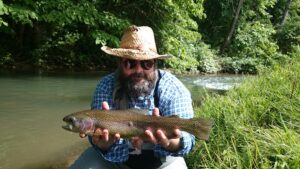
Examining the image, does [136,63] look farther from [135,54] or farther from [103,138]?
[103,138]

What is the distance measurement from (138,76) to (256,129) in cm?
162

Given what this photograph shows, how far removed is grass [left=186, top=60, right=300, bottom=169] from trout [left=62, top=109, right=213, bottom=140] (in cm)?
78

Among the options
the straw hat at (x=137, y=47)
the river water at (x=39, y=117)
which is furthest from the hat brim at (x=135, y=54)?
the river water at (x=39, y=117)

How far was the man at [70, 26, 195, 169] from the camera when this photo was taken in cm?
365

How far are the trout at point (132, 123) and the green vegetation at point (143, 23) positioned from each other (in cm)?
586

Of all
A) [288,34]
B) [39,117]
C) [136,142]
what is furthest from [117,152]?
[288,34]

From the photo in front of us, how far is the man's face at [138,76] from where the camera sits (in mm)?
3682

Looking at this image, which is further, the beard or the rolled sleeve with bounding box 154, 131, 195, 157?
the beard

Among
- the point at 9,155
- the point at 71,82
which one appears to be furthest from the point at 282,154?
the point at 71,82

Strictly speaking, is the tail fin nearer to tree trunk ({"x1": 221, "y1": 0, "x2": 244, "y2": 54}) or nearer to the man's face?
the man's face

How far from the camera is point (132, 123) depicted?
322cm

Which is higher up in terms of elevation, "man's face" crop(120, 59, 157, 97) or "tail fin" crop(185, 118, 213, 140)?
Answer: "man's face" crop(120, 59, 157, 97)

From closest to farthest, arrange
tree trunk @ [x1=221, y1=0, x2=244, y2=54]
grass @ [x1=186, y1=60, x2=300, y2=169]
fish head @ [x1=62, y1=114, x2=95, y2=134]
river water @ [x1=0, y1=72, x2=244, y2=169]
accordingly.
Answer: fish head @ [x1=62, y1=114, x2=95, y2=134]
grass @ [x1=186, y1=60, x2=300, y2=169]
river water @ [x1=0, y1=72, x2=244, y2=169]
tree trunk @ [x1=221, y1=0, x2=244, y2=54]

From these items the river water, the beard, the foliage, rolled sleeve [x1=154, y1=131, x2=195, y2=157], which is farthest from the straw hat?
the foliage
